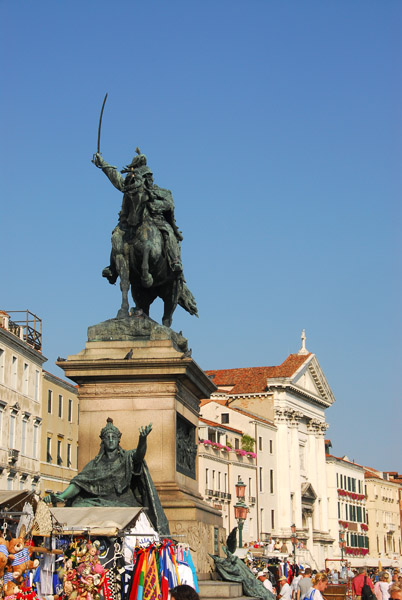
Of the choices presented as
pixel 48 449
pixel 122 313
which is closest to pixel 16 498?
pixel 122 313

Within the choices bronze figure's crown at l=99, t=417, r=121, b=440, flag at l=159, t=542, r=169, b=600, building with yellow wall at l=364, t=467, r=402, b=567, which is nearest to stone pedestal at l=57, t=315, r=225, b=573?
bronze figure's crown at l=99, t=417, r=121, b=440

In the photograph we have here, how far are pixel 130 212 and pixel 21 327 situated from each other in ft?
125

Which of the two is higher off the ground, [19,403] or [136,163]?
[19,403]

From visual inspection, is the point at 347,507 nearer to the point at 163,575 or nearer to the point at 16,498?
the point at 163,575

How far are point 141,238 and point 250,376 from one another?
8278 cm

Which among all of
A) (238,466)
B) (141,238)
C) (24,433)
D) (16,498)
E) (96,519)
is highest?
(238,466)

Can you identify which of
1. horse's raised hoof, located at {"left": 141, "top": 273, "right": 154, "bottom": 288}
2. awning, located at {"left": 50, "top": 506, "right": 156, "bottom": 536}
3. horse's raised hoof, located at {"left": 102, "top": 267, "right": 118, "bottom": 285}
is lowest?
awning, located at {"left": 50, "top": 506, "right": 156, "bottom": 536}

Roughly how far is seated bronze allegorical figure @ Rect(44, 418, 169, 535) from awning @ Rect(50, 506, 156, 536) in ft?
3.09

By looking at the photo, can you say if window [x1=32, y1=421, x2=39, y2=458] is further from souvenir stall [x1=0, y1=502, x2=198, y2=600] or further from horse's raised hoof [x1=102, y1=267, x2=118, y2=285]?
souvenir stall [x1=0, y1=502, x2=198, y2=600]

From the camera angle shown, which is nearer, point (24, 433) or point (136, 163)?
point (136, 163)

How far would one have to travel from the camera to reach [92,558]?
10.2 m

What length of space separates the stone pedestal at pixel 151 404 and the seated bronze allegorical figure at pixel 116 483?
82cm

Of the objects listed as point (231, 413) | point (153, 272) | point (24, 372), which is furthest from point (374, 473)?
point (153, 272)

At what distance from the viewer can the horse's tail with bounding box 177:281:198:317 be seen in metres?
15.9
